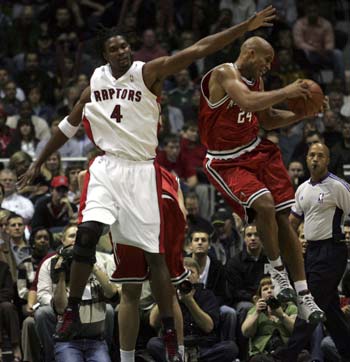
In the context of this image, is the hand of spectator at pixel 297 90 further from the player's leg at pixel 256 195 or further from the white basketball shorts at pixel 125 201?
the white basketball shorts at pixel 125 201

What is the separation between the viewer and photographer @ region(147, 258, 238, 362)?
1112 cm

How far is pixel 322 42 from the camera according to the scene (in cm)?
1783

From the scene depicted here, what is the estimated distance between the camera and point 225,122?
29.4ft

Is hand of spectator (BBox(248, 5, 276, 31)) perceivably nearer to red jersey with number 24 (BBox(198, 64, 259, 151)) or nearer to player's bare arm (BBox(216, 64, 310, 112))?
player's bare arm (BBox(216, 64, 310, 112))

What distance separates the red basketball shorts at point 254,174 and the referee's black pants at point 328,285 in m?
1.80

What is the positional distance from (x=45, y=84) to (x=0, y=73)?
0.69m

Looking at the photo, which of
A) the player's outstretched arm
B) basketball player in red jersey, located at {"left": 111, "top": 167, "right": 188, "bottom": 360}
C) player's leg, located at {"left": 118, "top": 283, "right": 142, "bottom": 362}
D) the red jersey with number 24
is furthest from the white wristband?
player's leg, located at {"left": 118, "top": 283, "right": 142, "bottom": 362}

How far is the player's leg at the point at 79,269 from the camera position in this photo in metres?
8.16

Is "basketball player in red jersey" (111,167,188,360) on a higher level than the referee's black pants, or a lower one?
higher

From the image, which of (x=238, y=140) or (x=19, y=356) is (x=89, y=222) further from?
(x=19, y=356)

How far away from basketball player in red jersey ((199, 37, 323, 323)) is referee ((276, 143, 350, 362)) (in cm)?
159

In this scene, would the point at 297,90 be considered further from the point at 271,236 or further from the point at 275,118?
the point at 271,236

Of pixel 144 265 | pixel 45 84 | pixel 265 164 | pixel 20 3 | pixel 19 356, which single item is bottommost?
pixel 19 356

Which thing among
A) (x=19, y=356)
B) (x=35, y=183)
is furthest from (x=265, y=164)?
(x=35, y=183)
